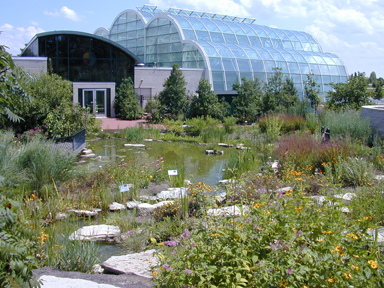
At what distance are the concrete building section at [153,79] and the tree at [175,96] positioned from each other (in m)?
3.01

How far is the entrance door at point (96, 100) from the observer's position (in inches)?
972

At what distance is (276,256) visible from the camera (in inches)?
135

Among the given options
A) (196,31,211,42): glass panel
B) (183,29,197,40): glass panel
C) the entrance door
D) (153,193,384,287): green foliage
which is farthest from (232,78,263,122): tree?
(153,193,384,287): green foliage

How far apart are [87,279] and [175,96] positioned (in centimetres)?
1914

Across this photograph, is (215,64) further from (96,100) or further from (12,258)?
(12,258)

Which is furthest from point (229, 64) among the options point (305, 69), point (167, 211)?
point (167, 211)

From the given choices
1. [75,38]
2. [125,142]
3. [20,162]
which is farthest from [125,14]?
[20,162]

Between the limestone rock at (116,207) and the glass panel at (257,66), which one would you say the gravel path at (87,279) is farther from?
the glass panel at (257,66)

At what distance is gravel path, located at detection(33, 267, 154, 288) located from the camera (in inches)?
147

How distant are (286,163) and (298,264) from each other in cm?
619

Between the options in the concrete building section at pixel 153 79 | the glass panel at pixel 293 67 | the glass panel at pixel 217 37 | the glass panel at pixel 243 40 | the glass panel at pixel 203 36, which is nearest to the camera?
the concrete building section at pixel 153 79

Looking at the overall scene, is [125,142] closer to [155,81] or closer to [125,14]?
[155,81]

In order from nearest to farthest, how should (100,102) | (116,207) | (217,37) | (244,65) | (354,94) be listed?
(116,207), (354,94), (100,102), (244,65), (217,37)

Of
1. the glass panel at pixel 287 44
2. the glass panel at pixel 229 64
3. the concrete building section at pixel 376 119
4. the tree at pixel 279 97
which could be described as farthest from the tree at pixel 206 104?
the glass panel at pixel 287 44
